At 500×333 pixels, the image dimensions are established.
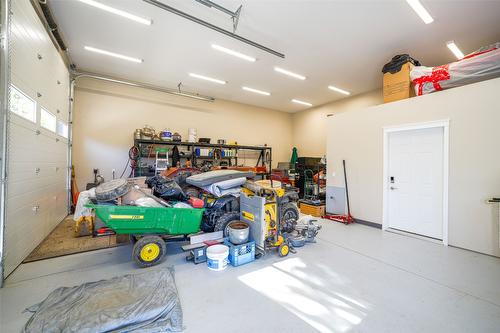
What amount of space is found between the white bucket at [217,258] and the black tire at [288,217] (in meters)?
1.41

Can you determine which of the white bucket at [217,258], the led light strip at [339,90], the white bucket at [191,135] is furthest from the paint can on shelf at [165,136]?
the led light strip at [339,90]

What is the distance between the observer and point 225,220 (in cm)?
345

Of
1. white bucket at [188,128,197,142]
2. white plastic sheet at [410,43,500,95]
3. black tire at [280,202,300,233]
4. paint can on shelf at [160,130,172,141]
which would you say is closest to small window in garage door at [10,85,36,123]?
paint can on shelf at [160,130,172,141]

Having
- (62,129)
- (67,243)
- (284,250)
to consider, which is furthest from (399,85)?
(62,129)

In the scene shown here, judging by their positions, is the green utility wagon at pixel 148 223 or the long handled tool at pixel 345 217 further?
the long handled tool at pixel 345 217

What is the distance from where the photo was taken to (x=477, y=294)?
2320 millimetres

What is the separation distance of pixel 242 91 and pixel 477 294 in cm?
693

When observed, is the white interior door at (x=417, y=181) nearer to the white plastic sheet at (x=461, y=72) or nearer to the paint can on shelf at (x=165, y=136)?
the white plastic sheet at (x=461, y=72)

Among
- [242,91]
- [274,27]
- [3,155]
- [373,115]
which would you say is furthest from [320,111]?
[3,155]

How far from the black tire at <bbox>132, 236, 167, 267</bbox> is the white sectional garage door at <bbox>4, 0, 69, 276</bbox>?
1370 mm

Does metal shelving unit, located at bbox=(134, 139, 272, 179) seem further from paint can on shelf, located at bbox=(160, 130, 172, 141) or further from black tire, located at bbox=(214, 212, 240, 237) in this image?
black tire, located at bbox=(214, 212, 240, 237)

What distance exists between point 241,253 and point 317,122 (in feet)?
24.1

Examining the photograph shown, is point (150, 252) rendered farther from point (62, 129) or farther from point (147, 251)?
point (62, 129)

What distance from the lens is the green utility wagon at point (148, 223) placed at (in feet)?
8.43
